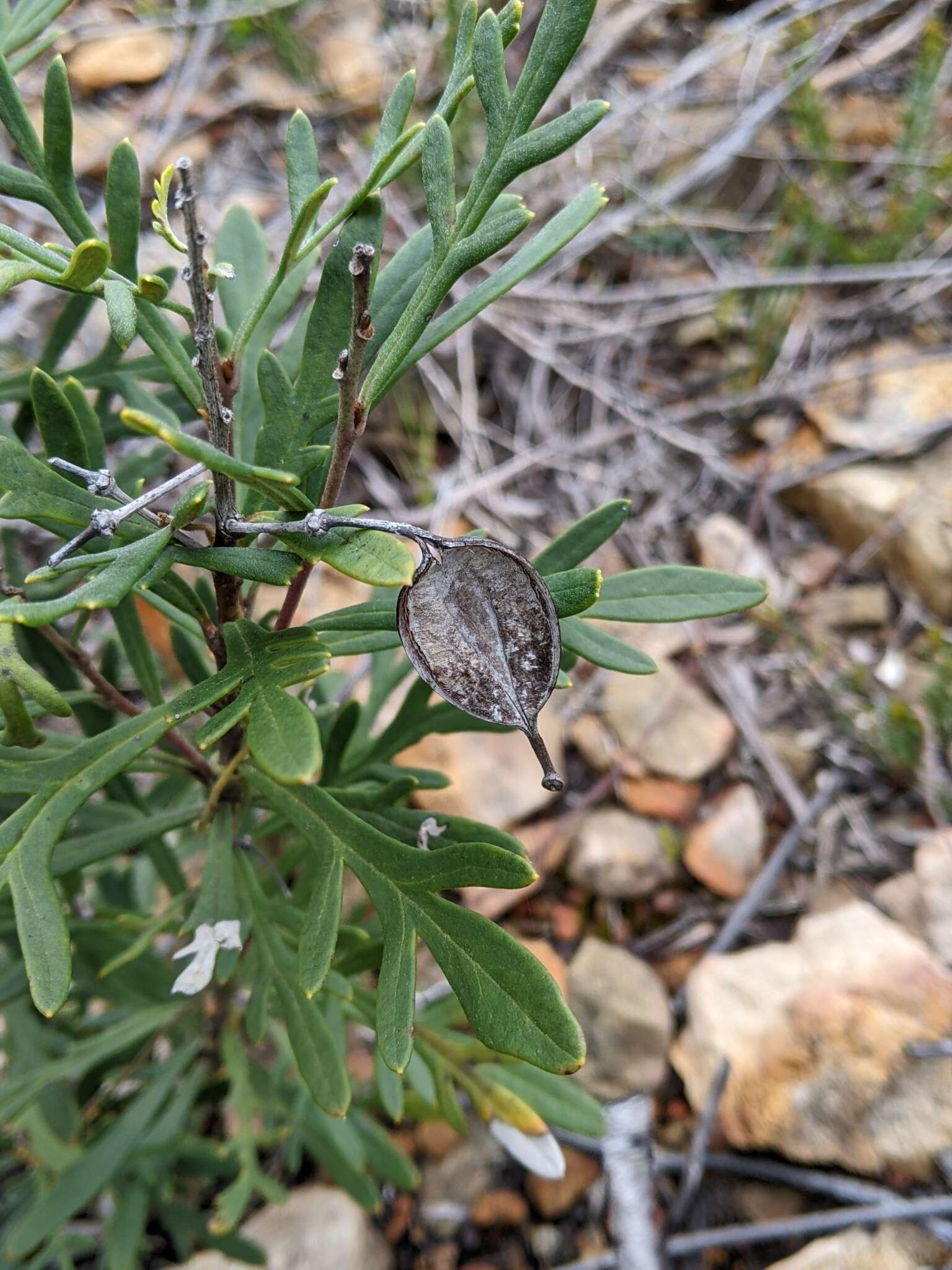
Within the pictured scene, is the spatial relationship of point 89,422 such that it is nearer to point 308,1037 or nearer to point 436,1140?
point 308,1037

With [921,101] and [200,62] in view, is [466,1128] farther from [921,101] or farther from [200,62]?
[200,62]

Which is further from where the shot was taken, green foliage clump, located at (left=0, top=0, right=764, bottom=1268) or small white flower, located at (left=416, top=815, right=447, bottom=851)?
small white flower, located at (left=416, top=815, right=447, bottom=851)

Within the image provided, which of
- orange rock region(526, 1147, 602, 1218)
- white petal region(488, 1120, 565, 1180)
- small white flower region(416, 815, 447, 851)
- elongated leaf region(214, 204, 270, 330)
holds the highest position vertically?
elongated leaf region(214, 204, 270, 330)

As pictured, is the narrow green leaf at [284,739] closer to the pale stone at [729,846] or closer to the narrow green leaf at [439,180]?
the narrow green leaf at [439,180]

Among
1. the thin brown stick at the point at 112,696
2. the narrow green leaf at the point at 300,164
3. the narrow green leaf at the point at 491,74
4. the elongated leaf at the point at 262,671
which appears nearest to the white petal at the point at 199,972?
the thin brown stick at the point at 112,696

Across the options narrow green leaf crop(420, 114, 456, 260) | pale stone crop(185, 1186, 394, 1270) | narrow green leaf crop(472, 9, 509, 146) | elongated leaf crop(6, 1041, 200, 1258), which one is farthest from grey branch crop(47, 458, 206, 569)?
pale stone crop(185, 1186, 394, 1270)

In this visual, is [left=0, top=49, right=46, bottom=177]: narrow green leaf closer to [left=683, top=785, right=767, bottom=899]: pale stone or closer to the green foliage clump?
the green foliage clump

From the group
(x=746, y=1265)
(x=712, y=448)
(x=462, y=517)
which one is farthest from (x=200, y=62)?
(x=746, y=1265)
